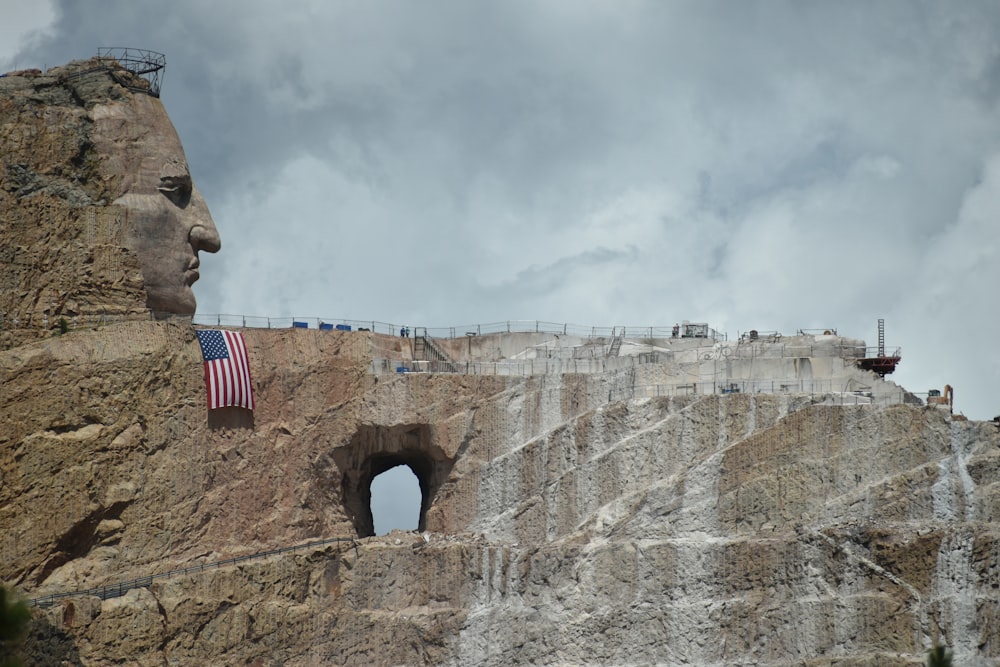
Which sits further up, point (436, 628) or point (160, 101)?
point (160, 101)

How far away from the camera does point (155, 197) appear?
100m

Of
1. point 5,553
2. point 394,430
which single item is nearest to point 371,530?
point 394,430

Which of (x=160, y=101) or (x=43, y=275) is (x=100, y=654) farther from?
(x=160, y=101)

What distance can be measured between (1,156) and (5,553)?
1757 cm

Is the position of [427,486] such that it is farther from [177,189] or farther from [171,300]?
[177,189]

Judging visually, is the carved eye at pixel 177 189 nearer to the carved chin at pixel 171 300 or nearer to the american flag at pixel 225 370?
the carved chin at pixel 171 300

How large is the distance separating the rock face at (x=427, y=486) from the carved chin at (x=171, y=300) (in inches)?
8.8

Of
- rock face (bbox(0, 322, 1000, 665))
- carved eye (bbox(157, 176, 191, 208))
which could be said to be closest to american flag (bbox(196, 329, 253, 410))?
rock face (bbox(0, 322, 1000, 665))

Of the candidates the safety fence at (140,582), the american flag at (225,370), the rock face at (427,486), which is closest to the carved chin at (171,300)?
the rock face at (427,486)

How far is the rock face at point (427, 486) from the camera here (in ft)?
295

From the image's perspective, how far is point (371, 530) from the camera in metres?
106

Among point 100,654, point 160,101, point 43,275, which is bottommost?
point 100,654

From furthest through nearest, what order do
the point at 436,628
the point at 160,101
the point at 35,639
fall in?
the point at 160,101
the point at 436,628
the point at 35,639

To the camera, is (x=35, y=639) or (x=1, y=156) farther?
(x=1, y=156)
